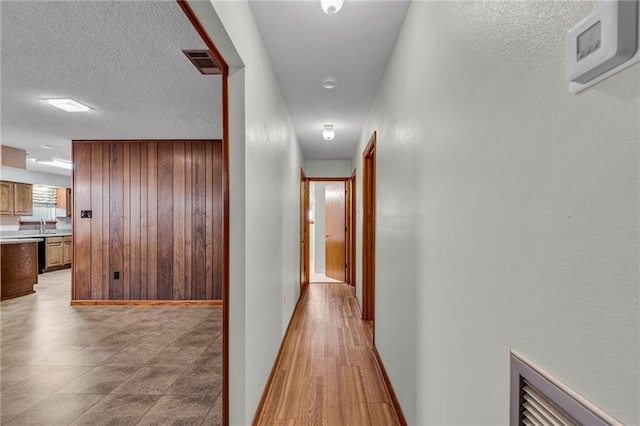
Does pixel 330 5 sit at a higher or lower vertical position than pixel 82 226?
higher

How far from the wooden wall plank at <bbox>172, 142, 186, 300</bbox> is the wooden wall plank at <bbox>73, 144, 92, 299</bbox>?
4.46 feet

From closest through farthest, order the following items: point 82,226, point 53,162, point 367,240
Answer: point 367,240 → point 82,226 → point 53,162

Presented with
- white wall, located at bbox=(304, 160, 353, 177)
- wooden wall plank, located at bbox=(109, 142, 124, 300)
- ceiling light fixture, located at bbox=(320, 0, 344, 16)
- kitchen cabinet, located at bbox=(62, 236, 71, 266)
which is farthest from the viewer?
kitchen cabinet, located at bbox=(62, 236, 71, 266)

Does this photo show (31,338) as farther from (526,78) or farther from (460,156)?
(526,78)

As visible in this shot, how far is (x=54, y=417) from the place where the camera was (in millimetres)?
2068

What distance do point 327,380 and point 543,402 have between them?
6.81 ft

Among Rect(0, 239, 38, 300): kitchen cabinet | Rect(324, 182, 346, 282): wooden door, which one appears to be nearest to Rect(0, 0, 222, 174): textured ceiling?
Rect(0, 239, 38, 300): kitchen cabinet

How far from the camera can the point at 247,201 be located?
1748mm

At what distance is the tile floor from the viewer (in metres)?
2.12

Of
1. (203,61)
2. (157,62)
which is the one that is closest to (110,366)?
(157,62)

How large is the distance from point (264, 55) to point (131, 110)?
2.27 meters

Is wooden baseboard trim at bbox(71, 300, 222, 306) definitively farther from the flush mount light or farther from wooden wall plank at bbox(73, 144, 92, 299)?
the flush mount light

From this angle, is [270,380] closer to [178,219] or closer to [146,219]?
[178,219]

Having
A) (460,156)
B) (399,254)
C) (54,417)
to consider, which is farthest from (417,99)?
(54,417)
